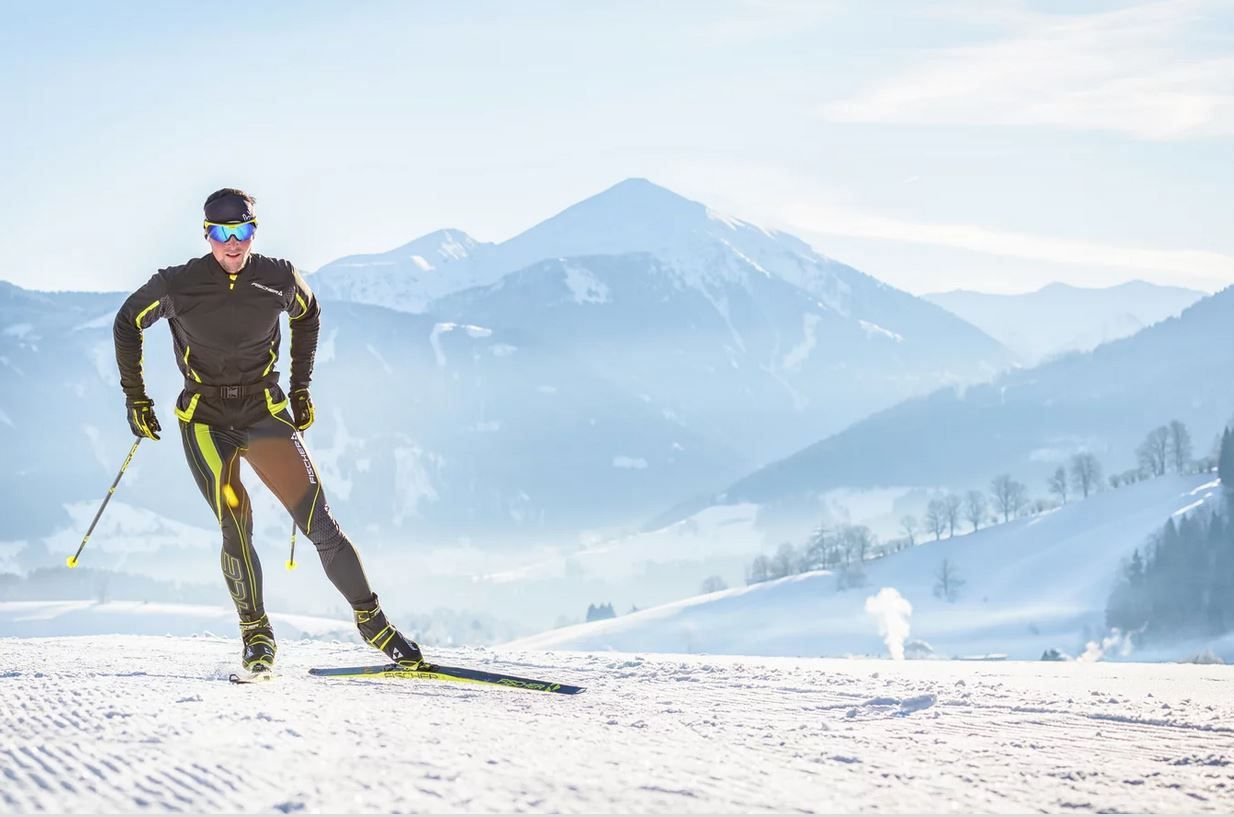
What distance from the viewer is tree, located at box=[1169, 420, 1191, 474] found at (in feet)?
578

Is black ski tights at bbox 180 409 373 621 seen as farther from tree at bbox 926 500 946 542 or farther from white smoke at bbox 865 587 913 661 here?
tree at bbox 926 500 946 542

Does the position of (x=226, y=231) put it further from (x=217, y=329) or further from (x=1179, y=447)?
(x=1179, y=447)

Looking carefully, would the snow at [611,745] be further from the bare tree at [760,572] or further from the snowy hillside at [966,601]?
A: the bare tree at [760,572]

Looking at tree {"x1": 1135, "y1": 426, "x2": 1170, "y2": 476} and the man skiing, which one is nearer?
the man skiing

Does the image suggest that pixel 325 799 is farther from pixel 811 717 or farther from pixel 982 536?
pixel 982 536

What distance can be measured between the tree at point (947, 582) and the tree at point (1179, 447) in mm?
32418

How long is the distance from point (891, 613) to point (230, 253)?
162 metres

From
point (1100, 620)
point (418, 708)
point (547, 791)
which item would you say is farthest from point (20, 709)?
point (1100, 620)

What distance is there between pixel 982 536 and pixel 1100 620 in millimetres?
39274

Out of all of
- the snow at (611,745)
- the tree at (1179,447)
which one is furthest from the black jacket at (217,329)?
the tree at (1179,447)

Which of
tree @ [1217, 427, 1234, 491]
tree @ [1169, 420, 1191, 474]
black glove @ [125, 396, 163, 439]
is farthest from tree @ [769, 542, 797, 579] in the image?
black glove @ [125, 396, 163, 439]

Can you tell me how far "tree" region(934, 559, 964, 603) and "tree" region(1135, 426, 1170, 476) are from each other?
31.4 metres

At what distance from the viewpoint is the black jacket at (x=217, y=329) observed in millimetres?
8641

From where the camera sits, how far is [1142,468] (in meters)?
183
